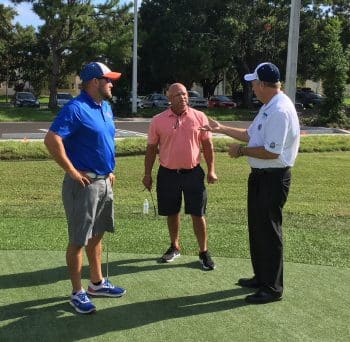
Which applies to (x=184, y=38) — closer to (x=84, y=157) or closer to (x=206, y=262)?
(x=206, y=262)

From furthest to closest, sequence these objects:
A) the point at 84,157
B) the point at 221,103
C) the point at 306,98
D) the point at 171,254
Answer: the point at 306,98 < the point at 221,103 < the point at 171,254 < the point at 84,157

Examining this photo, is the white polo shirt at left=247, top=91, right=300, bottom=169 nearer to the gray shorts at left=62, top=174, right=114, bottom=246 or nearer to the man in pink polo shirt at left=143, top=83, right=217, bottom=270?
the man in pink polo shirt at left=143, top=83, right=217, bottom=270

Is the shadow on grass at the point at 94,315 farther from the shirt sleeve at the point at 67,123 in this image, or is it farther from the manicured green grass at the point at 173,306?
the shirt sleeve at the point at 67,123

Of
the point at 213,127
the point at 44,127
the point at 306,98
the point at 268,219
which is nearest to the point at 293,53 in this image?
the point at 44,127

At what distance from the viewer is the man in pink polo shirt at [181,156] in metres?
5.13

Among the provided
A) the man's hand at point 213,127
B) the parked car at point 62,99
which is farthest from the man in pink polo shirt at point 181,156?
the parked car at point 62,99

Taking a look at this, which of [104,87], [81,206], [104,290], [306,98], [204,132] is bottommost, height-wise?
[104,290]

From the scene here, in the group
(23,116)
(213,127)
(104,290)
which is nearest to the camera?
(104,290)

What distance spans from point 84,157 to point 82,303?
1.13m

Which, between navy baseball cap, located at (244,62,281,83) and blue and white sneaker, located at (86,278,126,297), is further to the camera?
blue and white sneaker, located at (86,278,126,297)

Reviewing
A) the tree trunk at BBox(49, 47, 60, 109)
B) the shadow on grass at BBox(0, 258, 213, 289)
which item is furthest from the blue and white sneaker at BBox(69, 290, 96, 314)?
the tree trunk at BBox(49, 47, 60, 109)

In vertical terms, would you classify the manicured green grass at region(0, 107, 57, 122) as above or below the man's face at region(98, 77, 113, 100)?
below

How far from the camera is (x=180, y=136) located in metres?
5.12

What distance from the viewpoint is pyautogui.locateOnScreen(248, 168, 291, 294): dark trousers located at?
4.24m
